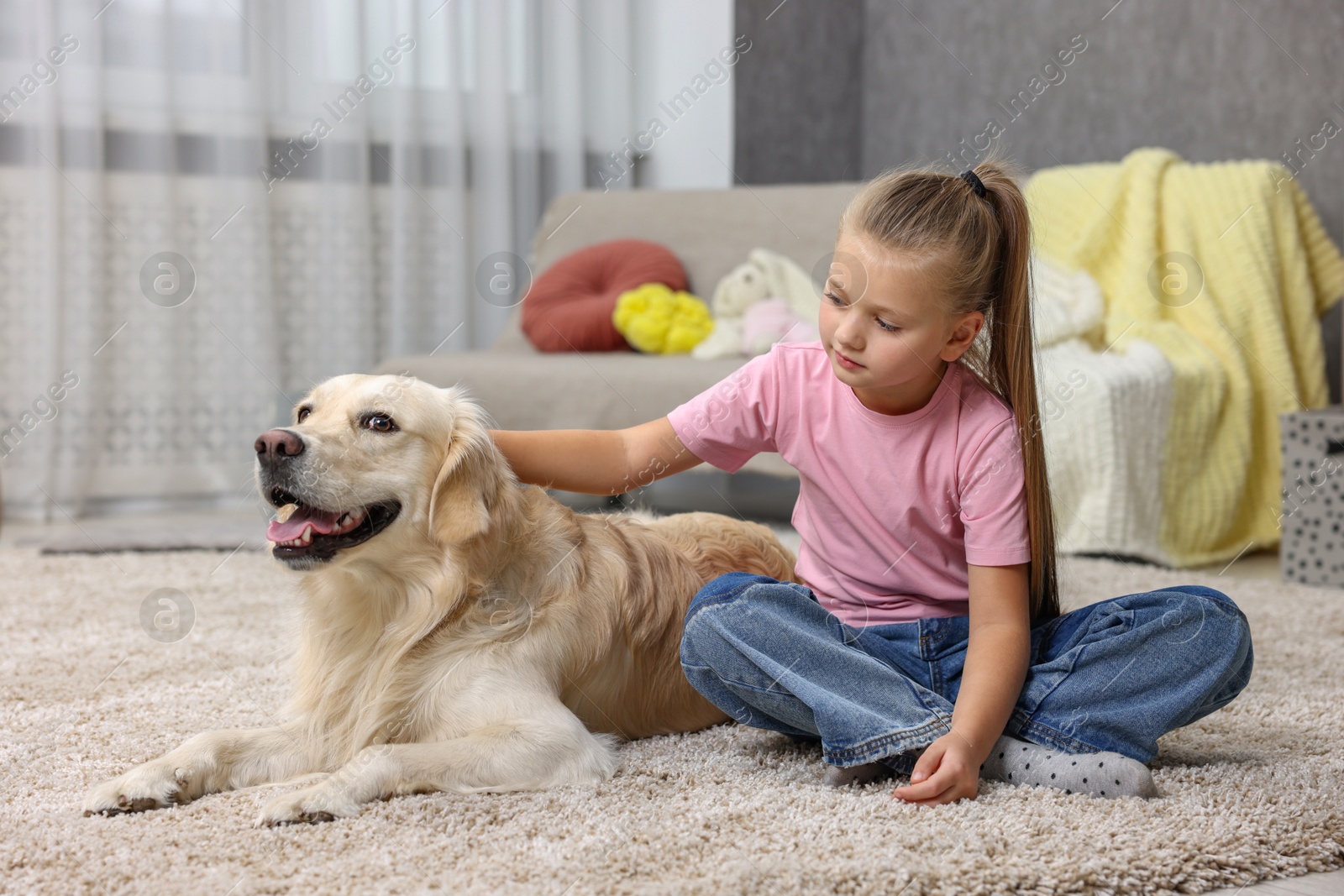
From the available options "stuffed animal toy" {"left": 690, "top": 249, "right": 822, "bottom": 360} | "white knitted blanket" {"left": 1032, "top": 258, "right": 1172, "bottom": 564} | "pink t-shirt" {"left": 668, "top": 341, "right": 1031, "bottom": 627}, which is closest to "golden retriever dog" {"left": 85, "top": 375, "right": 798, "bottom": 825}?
"pink t-shirt" {"left": 668, "top": 341, "right": 1031, "bottom": 627}

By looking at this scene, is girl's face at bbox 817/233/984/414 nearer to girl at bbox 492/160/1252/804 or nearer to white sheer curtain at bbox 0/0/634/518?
girl at bbox 492/160/1252/804

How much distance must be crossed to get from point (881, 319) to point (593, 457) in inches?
16.4

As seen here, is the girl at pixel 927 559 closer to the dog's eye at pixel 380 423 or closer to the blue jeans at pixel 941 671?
the blue jeans at pixel 941 671

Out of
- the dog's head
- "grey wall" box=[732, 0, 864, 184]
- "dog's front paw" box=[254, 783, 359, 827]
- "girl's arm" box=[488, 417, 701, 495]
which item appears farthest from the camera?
"grey wall" box=[732, 0, 864, 184]

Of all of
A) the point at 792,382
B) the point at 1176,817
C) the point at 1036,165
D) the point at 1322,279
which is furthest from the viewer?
the point at 1036,165

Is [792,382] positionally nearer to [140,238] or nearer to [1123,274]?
[1123,274]

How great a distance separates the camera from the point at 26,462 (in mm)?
3668

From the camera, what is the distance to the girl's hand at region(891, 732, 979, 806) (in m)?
1.24

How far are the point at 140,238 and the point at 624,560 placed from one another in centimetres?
288

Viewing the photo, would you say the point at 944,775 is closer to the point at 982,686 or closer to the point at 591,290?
the point at 982,686

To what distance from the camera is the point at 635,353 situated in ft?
11.9

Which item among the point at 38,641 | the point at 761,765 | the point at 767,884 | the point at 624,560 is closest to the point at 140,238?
the point at 38,641

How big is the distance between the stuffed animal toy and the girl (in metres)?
1.85

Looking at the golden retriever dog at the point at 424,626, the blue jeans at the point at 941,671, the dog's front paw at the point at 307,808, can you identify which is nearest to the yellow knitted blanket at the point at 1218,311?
the blue jeans at the point at 941,671
